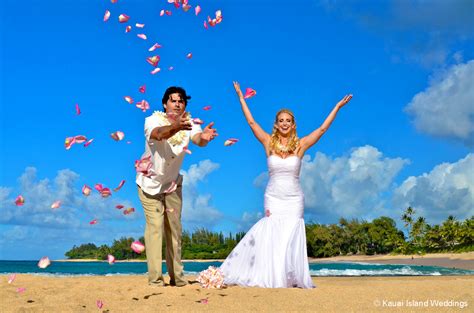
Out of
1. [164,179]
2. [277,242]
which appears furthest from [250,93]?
[277,242]

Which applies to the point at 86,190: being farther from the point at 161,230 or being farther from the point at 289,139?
the point at 289,139

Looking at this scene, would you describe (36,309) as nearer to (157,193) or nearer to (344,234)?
(157,193)

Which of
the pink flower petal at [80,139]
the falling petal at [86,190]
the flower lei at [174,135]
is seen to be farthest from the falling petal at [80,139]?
the flower lei at [174,135]

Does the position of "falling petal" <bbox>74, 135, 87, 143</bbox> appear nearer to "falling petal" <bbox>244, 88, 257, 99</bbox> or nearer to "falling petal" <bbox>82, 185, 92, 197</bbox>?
"falling petal" <bbox>82, 185, 92, 197</bbox>

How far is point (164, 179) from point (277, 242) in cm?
218

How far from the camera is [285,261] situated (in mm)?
8148

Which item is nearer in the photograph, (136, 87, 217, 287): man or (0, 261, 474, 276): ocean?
(136, 87, 217, 287): man

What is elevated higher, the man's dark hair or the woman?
the man's dark hair

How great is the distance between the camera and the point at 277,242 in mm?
8328

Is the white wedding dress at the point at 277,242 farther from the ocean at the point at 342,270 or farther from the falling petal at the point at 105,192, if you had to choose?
the ocean at the point at 342,270

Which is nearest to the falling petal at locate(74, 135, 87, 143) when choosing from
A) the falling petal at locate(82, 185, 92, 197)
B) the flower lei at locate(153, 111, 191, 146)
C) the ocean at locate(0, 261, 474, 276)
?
the falling petal at locate(82, 185, 92, 197)

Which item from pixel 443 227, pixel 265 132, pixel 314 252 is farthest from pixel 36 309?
pixel 314 252

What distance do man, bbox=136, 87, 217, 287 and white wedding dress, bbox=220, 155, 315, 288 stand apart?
108cm

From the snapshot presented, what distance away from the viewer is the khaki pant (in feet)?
26.0
